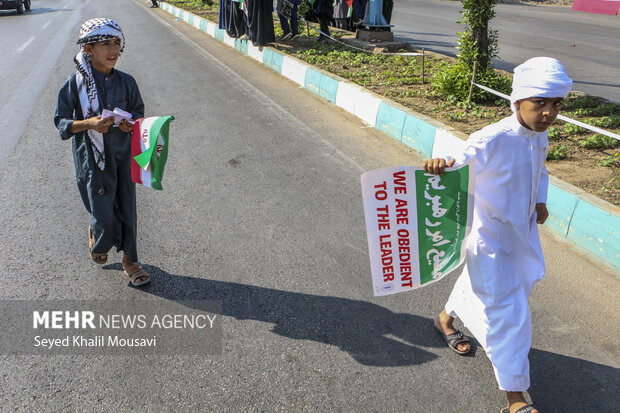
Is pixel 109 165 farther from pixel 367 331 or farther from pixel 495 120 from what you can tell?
pixel 495 120

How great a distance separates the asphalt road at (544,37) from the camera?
10703mm

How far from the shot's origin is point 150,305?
141 inches

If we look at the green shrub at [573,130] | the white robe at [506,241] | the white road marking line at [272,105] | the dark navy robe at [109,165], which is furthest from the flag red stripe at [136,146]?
the green shrub at [573,130]

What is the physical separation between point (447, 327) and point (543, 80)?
1.54 metres

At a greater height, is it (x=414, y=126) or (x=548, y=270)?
(x=414, y=126)

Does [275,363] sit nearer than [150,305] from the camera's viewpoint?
Yes

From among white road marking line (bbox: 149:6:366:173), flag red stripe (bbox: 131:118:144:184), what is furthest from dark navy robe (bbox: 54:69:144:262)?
white road marking line (bbox: 149:6:366:173)

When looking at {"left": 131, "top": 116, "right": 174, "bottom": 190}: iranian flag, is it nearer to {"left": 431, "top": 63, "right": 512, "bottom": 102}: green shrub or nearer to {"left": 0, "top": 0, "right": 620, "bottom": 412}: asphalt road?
{"left": 0, "top": 0, "right": 620, "bottom": 412}: asphalt road

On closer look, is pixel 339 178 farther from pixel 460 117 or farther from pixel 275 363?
pixel 275 363

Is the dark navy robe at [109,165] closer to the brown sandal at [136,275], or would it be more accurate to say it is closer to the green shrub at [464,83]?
the brown sandal at [136,275]

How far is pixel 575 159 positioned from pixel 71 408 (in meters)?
5.24

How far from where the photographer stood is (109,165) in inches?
140

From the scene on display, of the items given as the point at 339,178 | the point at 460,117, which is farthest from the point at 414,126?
the point at 339,178

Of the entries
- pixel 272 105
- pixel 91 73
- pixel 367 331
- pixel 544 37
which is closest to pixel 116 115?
pixel 91 73
